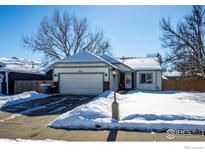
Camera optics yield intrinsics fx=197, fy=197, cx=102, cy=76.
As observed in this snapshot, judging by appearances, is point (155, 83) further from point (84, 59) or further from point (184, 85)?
point (84, 59)

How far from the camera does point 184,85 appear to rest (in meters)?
24.1

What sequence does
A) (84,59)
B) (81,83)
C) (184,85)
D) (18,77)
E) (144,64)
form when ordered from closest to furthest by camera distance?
1. (81,83)
2. (84,59)
3. (18,77)
4. (144,64)
5. (184,85)

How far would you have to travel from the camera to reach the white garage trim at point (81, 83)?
56.7 ft

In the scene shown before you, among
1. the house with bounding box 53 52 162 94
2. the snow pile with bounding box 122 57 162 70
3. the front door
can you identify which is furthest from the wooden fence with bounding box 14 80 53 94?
the snow pile with bounding box 122 57 162 70

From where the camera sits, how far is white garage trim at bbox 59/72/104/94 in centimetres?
1730

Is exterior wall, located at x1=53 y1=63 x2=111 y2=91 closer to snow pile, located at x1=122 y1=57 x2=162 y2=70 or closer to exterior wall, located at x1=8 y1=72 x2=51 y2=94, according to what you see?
exterior wall, located at x1=8 y1=72 x2=51 y2=94

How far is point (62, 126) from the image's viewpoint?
6.85 m

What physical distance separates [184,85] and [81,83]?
13.6 meters

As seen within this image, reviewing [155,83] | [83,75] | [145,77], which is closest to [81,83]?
[83,75]

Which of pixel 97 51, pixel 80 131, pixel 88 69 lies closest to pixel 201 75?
pixel 88 69

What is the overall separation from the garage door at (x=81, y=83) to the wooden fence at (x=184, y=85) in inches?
392

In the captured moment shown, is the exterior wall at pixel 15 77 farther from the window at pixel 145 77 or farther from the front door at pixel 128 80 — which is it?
the window at pixel 145 77

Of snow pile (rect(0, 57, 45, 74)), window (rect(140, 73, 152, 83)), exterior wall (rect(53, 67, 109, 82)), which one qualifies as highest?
snow pile (rect(0, 57, 45, 74))
